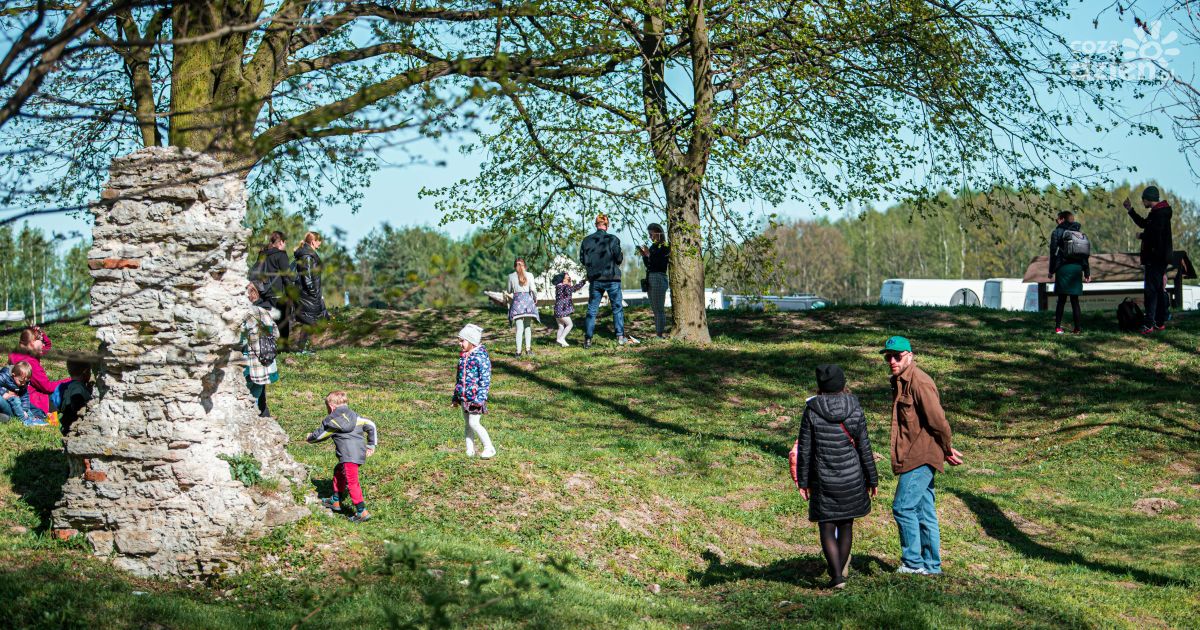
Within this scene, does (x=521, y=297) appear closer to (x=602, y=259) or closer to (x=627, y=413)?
(x=602, y=259)

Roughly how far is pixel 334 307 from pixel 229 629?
262cm

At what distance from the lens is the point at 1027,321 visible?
65.3 ft

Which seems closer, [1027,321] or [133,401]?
[133,401]

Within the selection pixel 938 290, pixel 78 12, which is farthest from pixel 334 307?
pixel 938 290

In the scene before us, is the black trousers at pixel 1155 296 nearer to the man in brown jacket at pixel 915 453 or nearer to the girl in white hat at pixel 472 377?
the man in brown jacket at pixel 915 453

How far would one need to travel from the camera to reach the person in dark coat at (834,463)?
7863mm

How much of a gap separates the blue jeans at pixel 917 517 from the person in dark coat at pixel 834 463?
286 millimetres

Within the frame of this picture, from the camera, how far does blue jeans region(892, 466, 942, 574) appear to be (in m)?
8.08

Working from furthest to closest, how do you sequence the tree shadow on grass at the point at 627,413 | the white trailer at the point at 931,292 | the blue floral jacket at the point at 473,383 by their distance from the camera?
the white trailer at the point at 931,292, the tree shadow on grass at the point at 627,413, the blue floral jacket at the point at 473,383

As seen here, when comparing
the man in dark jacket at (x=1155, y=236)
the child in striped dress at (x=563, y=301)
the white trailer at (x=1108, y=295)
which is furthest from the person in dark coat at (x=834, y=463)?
the white trailer at (x=1108, y=295)

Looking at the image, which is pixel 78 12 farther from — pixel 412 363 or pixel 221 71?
pixel 412 363

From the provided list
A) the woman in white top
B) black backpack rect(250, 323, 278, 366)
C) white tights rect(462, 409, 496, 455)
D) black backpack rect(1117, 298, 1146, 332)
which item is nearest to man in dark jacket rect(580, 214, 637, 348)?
the woman in white top

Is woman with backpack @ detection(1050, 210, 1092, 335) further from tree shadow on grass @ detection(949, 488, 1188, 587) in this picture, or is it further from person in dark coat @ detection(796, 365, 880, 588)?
person in dark coat @ detection(796, 365, 880, 588)

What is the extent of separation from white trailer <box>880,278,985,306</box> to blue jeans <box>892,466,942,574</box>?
119 feet
